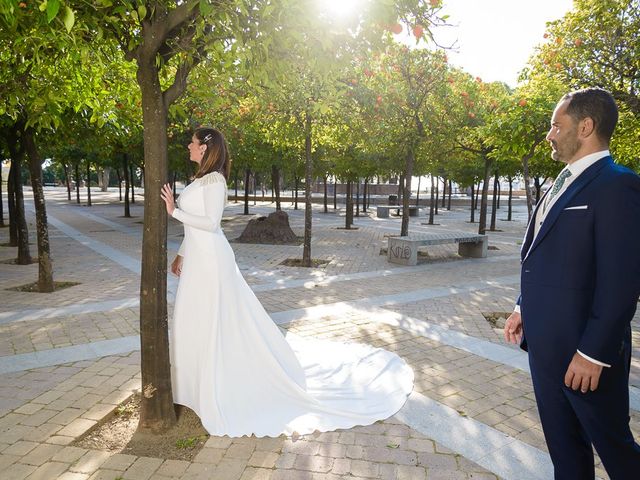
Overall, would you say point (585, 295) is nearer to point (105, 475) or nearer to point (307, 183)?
point (105, 475)

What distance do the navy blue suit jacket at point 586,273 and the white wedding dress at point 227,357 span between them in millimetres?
1945

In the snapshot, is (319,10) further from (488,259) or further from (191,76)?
(488,259)

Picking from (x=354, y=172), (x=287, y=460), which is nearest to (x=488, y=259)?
(x=354, y=172)

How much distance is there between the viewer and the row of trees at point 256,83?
3.17 meters

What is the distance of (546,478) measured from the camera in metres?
2.93

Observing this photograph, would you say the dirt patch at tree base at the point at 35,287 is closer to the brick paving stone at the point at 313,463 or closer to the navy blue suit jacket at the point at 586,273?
the brick paving stone at the point at 313,463

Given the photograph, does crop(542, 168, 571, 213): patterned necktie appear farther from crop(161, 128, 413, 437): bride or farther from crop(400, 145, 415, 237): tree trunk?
crop(400, 145, 415, 237): tree trunk

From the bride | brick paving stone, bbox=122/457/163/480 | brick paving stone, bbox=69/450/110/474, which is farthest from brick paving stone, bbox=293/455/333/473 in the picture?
brick paving stone, bbox=69/450/110/474

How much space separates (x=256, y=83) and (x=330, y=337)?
339 centimetres

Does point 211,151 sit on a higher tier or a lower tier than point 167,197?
higher

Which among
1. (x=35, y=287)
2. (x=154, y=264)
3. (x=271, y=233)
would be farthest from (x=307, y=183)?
(x=154, y=264)

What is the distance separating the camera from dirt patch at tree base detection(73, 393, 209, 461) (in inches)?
126

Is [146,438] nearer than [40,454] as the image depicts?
No

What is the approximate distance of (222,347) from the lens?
11.8 feet
